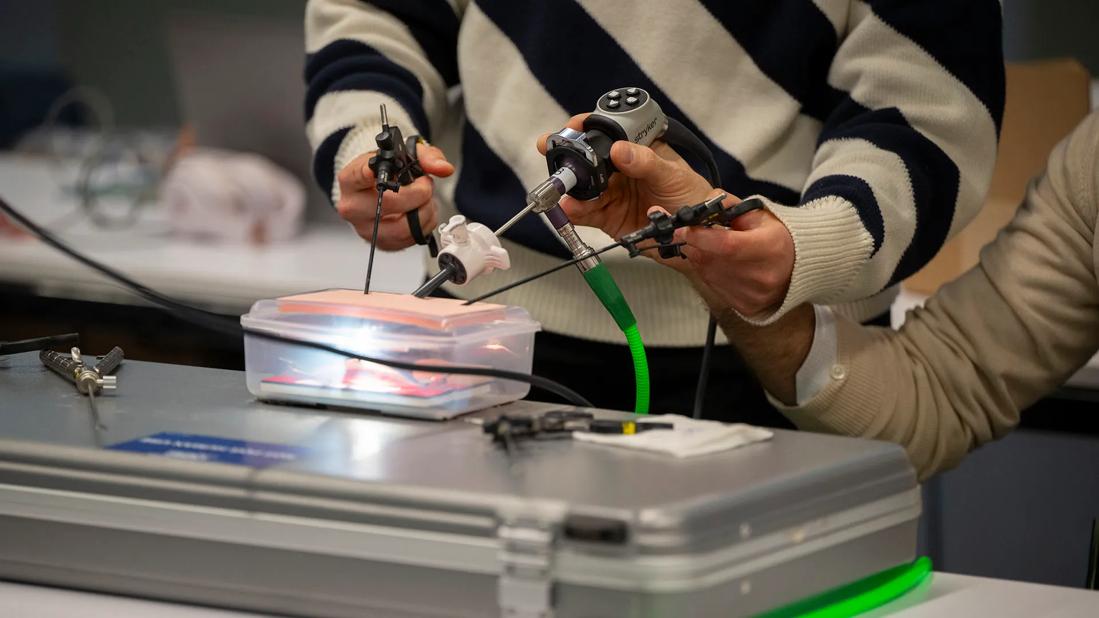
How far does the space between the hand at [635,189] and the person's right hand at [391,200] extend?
0.40 feet

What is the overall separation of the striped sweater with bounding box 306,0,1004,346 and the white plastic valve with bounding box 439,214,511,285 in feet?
0.65

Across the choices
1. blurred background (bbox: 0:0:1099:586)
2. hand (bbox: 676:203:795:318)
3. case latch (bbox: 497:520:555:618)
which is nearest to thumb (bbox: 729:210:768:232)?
hand (bbox: 676:203:795:318)

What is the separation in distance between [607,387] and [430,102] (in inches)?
13.3

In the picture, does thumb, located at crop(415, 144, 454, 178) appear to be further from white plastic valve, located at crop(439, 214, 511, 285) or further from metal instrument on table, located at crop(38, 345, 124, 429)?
metal instrument on table, located at crop(38, 345, 124, 429)

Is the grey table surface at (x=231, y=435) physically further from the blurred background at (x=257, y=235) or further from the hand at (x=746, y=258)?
the blurred background at (x=257, y=235)

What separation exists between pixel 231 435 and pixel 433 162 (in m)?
0.34

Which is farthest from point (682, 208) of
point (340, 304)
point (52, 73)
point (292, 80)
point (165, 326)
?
point (52, 73)

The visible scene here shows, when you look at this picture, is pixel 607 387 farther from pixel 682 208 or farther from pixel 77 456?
pixel 77 456

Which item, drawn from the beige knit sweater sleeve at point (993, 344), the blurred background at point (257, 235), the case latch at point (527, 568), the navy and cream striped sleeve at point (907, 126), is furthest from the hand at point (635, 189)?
the blurred background at point (257, 235)

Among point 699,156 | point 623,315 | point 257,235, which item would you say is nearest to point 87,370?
point 623,315

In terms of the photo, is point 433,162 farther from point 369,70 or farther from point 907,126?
point 907,126

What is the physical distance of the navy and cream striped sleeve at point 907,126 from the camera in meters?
1.01

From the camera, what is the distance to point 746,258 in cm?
91

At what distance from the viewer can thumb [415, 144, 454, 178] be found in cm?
103
